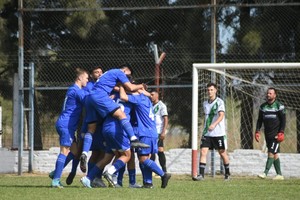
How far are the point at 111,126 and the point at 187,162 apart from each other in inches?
307

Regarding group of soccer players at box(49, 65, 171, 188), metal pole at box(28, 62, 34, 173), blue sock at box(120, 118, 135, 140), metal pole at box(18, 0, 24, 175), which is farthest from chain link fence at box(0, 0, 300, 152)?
blue sock at box(120, 118, 135, 140)

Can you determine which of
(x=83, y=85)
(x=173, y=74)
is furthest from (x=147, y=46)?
(x=83, y=85)

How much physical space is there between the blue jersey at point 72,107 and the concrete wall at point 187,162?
6925 mm

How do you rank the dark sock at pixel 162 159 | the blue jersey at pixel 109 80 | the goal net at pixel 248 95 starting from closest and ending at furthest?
the blue jersey at pixel 109 80 < the dark sock at pixel 162 159 < the goal net at pixel 248 95

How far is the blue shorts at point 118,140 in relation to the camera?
543 inches

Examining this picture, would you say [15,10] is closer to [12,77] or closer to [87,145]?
[12,77]

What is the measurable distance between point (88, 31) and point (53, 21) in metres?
1.05

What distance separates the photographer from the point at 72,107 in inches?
570

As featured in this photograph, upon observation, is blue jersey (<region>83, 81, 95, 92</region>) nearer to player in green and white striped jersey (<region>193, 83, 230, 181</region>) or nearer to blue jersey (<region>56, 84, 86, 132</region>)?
blue jersey (<region>56, 84, 86, 132</region>)

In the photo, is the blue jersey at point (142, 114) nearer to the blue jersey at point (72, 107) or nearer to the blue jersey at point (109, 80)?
the blue jersey at point (109, 80)

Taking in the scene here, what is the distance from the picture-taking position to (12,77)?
77.2 ft

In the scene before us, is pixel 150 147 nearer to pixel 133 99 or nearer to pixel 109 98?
pixel 133 99

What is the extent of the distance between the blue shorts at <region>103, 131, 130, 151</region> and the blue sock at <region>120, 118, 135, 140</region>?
16 centimetres

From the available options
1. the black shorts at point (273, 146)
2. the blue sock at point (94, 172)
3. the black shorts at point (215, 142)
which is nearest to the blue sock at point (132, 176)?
the blue sock at point (94, 172)
